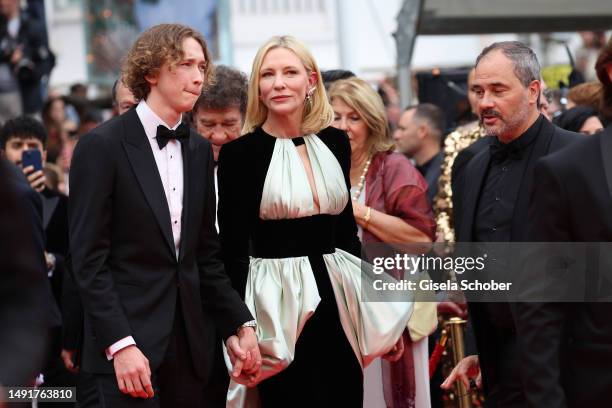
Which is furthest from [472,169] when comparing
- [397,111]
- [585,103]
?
[397,111]

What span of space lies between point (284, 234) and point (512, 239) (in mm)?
1016

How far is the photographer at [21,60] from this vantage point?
1321cm

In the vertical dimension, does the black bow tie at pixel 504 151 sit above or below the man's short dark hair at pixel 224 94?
below

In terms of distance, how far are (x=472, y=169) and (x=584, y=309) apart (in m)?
1.54

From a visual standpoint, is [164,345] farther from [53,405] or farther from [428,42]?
[428,42]

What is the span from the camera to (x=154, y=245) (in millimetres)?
4496

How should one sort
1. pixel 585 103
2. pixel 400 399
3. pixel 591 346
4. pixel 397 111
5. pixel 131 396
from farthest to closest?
pixel 397 111
pixel 585 103
pixel 400 399
pixel 131 396
pixel 591 346

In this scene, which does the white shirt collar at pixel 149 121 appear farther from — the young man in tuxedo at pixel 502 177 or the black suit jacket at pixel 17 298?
the black suit jacket at pixel 17 298

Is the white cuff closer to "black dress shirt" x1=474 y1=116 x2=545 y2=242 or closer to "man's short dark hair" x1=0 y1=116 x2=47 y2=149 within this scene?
"black dress shirt" x1=474 y1=116 x2=545 y2=242

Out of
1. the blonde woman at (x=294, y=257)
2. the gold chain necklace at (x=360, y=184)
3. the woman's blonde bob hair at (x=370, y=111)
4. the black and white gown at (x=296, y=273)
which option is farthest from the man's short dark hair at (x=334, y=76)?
the black and white gown at (x=296, y=273)

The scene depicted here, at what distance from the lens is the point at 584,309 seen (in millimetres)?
3793

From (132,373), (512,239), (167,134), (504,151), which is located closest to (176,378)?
(132,373)

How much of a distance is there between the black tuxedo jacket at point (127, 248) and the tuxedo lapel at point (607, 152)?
1.68 metres

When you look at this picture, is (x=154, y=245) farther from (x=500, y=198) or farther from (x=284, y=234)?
(x=500, y=198)
